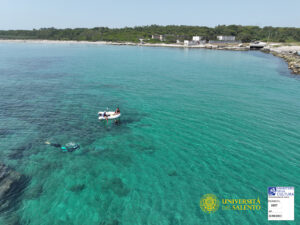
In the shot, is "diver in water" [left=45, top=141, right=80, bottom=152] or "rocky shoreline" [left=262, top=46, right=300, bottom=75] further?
"rocky shoreline" [left=262, top=46, right=300, bottom=75]

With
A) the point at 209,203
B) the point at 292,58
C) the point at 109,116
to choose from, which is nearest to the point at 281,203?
the point at 209,203

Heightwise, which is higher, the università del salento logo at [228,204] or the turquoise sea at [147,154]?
the turquoise sea at [147,154]

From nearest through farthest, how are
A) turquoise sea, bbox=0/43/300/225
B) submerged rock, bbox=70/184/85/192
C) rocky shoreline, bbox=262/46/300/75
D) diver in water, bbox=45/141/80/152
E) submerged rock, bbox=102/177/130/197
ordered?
turquoise sea, bbox=0/43/300/225
submerged rock, bbox=102/177/130/197
submerged rock, bbox=70/184/85/192
diver in water, bbox=45/141/80/152
rocky shoreline, bbox=262/46/300/75

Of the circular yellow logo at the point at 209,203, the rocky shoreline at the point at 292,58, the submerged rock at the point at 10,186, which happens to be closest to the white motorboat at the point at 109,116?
the submerged rock at the point at 10,186

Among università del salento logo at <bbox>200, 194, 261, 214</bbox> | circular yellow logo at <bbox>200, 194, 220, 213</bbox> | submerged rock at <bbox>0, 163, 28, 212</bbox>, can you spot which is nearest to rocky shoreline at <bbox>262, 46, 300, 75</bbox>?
università del salento logo at <bbox>200, 194, 261, 214</bbox>

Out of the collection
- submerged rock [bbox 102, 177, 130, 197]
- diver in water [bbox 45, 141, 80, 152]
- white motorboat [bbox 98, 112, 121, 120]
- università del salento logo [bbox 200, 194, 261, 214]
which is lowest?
università del salento logo [bbox 200, 194, 261, 214]

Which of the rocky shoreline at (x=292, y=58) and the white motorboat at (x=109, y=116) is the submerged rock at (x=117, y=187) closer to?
the white motorboat at (x=109, y=116)

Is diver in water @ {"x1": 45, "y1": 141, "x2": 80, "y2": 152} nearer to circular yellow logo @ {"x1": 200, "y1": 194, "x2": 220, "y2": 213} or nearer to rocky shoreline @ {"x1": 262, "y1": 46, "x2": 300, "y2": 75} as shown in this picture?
circular yellow logo @ {"x1": 200, "y1": 194, "x2": 220, "y2": 213}

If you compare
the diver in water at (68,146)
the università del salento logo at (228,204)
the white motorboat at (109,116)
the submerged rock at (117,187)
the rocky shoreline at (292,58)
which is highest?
the rocky shoreline at (292,58)
